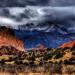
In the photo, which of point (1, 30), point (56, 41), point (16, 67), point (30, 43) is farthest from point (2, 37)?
point (16, 67)

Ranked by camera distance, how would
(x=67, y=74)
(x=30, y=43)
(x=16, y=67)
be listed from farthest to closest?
(x=30, y=43), (x=16, y=67), (x=67, y=74)

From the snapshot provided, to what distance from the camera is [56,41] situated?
18862 centimetres

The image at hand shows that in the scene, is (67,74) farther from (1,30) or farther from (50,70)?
(1,30)

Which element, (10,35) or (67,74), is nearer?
(67,74)

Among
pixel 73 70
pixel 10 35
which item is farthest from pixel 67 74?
pixel 10 35

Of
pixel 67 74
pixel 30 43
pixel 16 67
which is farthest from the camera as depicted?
pixel 30 43

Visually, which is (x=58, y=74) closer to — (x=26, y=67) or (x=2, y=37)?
(x=26, y=67)

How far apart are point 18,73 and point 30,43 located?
14936 centimetres

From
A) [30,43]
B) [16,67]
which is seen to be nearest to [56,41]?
[30,43]

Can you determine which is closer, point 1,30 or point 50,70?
point 50,70

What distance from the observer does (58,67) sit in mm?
35281

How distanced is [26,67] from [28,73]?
0.99 meters

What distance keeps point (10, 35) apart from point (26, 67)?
161027 mm

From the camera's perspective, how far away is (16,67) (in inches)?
1455
